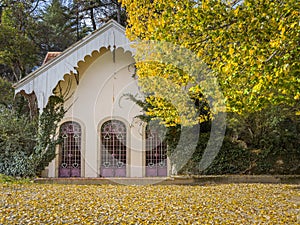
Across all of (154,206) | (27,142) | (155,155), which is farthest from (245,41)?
(27,142)

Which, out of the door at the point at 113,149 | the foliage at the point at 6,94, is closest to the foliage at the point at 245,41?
the door at the point at 113,149

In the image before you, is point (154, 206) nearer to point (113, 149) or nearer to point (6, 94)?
point (113, 149)

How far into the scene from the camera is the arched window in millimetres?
16422

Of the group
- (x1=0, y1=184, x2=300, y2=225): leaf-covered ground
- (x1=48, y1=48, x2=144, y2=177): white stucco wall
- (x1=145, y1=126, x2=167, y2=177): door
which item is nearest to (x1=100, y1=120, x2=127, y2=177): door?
(x1=48, y1=48, x2=144, y2=177): white stucco wall

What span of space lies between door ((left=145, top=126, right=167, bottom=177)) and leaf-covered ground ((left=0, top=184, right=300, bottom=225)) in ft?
16.2

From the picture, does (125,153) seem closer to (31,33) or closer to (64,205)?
(64,205)

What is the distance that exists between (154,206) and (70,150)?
9.19 metres

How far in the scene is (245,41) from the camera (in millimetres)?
7996

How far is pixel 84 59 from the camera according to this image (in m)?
16.2

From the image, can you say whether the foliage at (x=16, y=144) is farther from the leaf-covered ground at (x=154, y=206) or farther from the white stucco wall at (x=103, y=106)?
the leaf-covered ground at (x=154, y=206)

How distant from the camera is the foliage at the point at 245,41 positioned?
667 centimetres

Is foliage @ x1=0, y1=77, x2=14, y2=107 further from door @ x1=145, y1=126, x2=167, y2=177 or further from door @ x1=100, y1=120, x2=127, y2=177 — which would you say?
door @ x1=145, y1=126, x2=167, y2=177

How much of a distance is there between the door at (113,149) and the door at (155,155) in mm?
1100

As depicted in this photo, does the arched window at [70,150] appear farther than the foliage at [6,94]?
No
